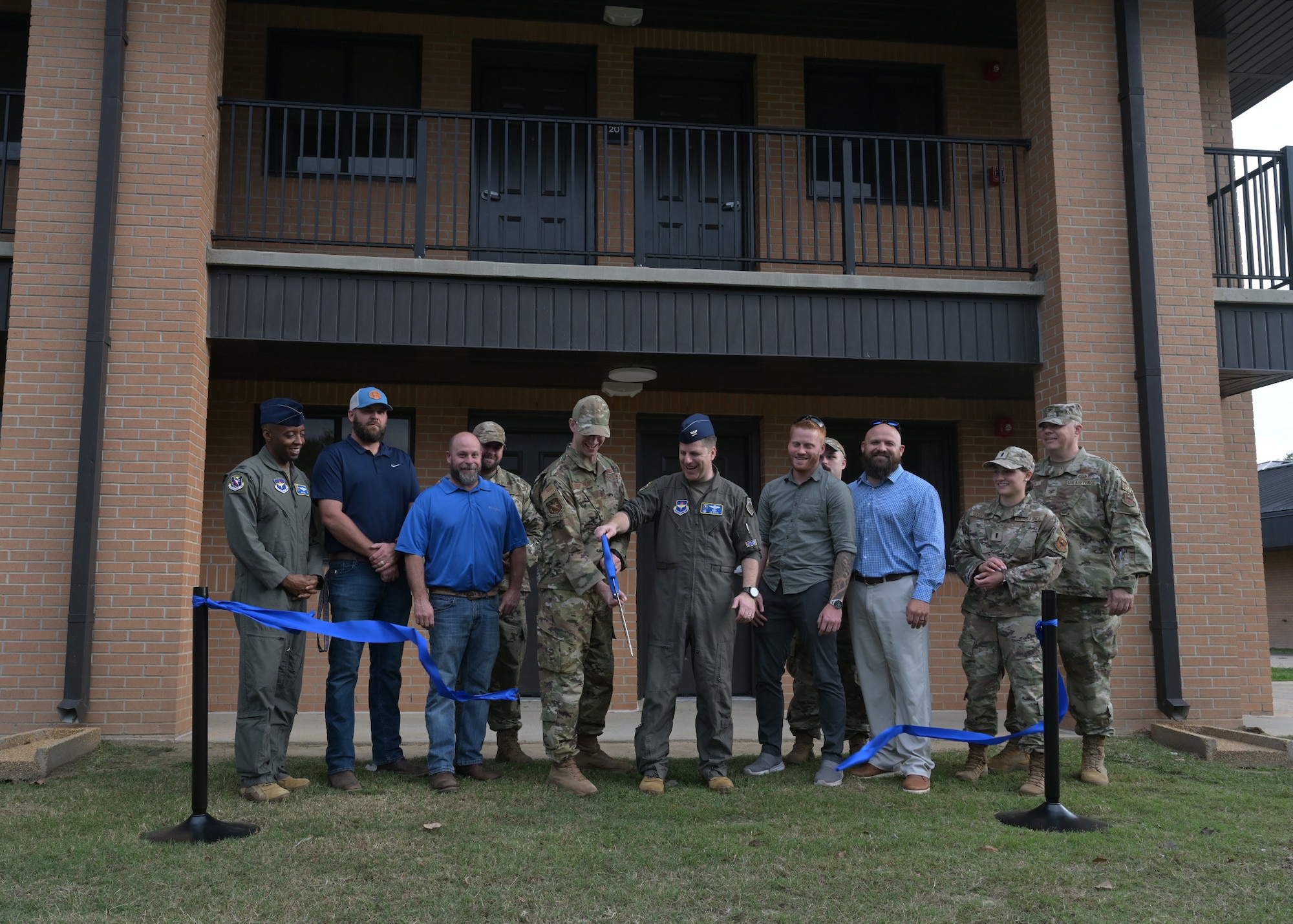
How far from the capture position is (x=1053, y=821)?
4.52 m

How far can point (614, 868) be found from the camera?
3.92 m

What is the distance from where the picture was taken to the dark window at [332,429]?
351 inches

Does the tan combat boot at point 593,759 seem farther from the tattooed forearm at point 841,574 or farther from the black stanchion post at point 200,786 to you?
the black stanchion post at point 200,786

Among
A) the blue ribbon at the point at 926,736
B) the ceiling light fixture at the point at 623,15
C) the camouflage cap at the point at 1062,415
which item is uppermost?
the ceiling light fixture at the point at 623,15

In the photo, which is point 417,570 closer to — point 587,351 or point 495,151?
point 587,351

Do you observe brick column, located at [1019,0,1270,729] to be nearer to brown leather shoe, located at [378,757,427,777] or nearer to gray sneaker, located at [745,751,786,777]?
gray sneaker, located at [745,751,786,777]

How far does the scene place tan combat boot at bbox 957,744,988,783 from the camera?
18.2 ft

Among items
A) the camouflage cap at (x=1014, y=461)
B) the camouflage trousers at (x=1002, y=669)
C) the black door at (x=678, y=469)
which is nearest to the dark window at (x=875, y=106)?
the black door at (x=678, y=469)

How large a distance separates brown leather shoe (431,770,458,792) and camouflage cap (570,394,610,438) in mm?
1798

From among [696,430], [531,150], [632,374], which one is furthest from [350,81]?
[696,430]

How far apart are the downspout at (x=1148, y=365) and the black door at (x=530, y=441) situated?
4.54m

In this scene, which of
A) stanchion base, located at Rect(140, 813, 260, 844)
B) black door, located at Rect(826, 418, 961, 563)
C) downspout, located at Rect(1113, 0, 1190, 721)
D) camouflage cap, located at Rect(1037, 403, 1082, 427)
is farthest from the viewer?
black door, located at Rect(826, 418, 961, 563)

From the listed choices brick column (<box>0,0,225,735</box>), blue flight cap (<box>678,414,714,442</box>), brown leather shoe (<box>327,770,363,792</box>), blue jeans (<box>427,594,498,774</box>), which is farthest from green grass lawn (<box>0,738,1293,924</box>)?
blue flight cap (<box>678,414,714,442</box>)

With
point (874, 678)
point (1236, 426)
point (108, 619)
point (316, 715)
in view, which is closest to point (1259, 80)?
point (1236, 426)
